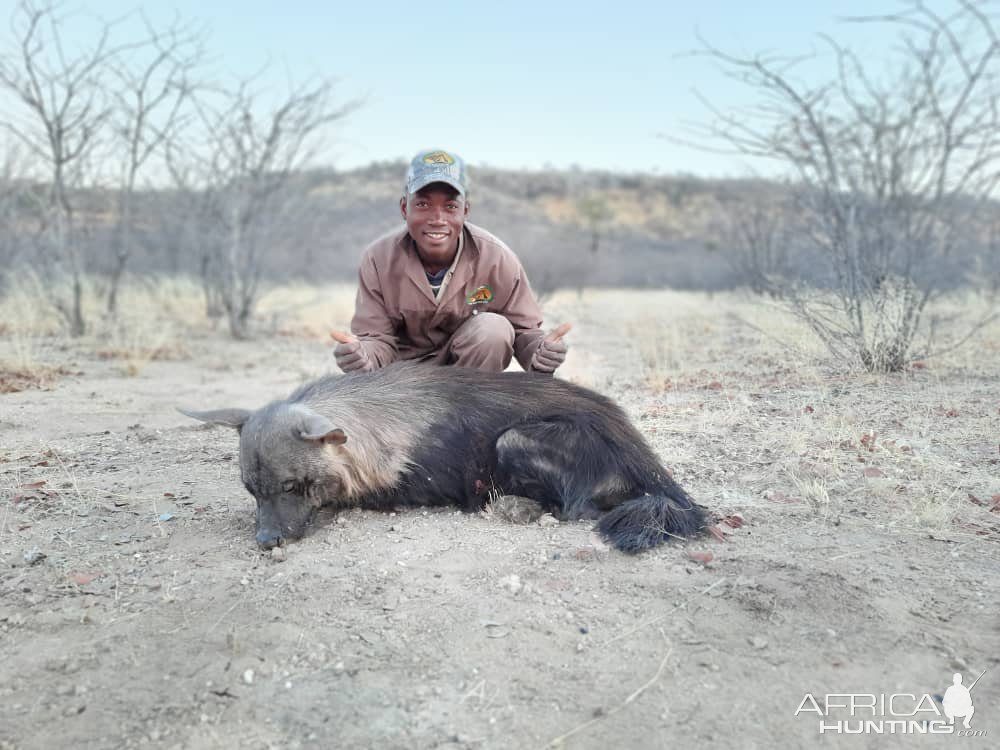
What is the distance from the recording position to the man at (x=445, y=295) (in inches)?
180

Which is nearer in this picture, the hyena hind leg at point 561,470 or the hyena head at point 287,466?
the hyena head at point 287,466

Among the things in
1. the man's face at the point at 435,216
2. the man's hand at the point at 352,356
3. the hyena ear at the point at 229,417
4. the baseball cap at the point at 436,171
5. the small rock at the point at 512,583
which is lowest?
the small rock at the point at 512,583

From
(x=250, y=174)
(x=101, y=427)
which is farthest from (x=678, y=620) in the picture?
(x=250, y=174)

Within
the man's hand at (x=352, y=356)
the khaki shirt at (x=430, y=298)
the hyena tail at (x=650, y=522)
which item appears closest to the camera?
the hyena tail at (x=650, y=522)

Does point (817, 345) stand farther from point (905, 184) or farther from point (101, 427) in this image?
point (101, 427)

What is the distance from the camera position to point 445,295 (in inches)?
190

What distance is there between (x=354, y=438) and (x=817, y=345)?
4.62 m

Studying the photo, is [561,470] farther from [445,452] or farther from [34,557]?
[34,557]

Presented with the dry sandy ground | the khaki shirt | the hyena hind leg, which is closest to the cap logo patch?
the khaki shirt

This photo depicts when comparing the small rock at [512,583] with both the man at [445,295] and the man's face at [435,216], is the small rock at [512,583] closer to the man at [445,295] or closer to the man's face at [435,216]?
the man at [445,295]

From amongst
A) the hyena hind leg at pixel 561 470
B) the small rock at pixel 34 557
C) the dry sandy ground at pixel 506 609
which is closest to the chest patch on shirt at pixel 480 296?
the hyena hind leg at pixel 561 470

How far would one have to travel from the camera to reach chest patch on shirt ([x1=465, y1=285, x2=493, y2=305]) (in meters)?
4.95

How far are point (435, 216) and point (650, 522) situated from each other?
2229 mm

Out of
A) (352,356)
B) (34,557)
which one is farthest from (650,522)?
(34,557)
